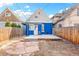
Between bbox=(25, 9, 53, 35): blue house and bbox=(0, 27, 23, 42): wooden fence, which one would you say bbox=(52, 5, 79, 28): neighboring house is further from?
bbox=(0, 27, 23, 42): wooden fence

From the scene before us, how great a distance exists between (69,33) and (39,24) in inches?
15.0

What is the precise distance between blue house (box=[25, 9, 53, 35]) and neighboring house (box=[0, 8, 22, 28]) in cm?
15

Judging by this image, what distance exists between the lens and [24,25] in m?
2.72

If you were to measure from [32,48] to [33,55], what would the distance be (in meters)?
0.09

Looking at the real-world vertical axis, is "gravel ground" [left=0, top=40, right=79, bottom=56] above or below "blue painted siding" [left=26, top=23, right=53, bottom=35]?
below

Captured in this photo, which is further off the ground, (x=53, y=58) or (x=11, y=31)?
(x=11, y=31)

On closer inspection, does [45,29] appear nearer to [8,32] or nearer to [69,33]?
[69,33]

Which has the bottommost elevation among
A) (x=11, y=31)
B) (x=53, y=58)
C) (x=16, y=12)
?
(x=53, y=58)

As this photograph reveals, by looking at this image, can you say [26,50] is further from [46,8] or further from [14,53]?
[46,8]

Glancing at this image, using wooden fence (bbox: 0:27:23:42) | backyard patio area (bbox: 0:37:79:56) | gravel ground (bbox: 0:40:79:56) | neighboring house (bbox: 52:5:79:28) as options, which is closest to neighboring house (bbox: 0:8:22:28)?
wooden fence (bbox: 0:27:23:42)

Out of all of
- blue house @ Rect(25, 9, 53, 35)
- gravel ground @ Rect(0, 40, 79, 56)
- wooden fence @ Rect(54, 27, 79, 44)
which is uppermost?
blue house @ Rect(25, 9, 53, 35)

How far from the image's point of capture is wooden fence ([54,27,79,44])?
266cm

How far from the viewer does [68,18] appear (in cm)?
267

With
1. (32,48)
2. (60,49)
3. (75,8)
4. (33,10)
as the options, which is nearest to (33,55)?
(32,48)
